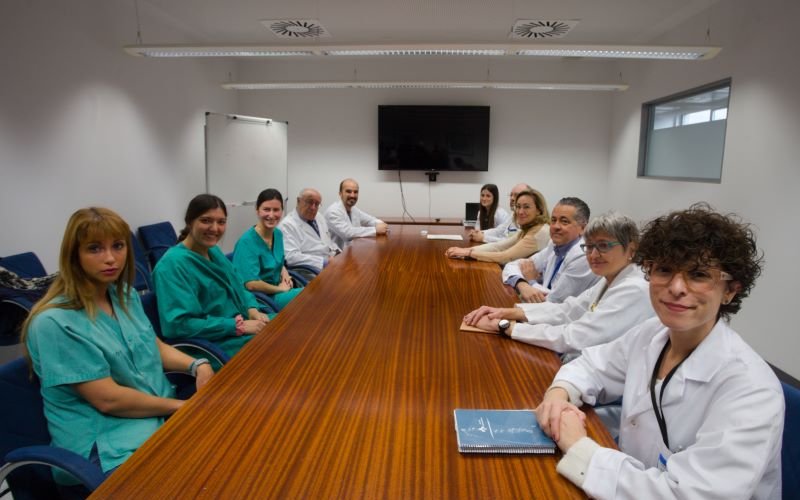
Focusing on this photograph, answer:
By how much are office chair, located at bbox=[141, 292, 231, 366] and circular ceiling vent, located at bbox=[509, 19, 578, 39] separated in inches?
159

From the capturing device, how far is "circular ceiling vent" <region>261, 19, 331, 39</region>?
15.8 ft

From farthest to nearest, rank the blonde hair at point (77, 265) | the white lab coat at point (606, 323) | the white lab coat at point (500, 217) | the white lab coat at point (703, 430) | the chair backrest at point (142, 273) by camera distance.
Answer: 1. the white lab coat at point (500, 217)
2. the chair backrest at point (142, 273)
3. the white lab coat at point (606, 323)
4. the blonde hair at point (77, 265)
5. the white lab coat at point (703, 430)

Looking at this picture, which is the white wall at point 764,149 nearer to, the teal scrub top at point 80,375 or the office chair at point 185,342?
the office chair at point 185,342

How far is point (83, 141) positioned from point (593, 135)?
6499mm

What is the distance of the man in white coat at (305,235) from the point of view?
405 cm

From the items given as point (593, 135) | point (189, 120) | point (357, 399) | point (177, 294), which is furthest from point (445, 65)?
point (357, 399)

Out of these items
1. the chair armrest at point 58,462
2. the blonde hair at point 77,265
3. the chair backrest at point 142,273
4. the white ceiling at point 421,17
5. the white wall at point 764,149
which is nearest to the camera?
the chair armrest at point 58,462

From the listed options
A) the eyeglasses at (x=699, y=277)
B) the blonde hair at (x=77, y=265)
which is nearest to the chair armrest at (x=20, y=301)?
the blonde hair at (x=77, y=265)

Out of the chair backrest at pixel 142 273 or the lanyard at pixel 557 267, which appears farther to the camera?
the chair backrest at pixel 142 273

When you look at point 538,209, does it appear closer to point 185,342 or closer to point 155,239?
point 185,342

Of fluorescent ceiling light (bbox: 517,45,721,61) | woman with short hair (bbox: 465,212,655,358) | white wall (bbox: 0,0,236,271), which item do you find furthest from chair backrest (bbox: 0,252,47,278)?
fluorescent ceiling light (bbox: 517,45,721,61)

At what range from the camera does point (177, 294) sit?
204cm

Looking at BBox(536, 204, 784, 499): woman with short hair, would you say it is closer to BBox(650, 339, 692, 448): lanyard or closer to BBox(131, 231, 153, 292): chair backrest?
BBox(650, 339, 692, 448): lanyard

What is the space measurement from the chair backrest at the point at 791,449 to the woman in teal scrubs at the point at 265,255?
260cm
